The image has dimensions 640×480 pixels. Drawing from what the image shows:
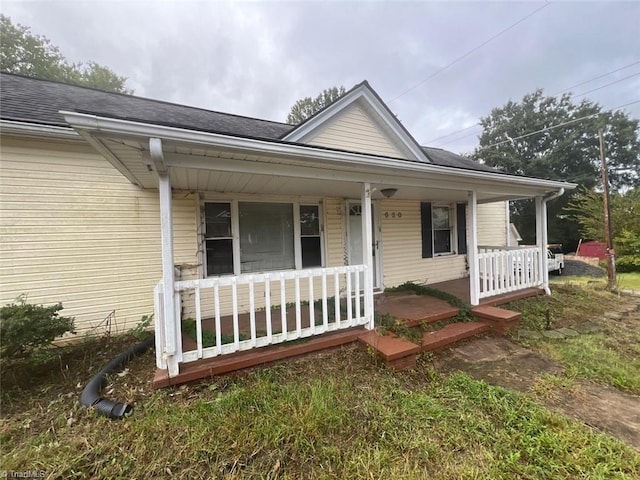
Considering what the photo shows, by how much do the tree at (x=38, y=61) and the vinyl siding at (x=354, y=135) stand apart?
15497 mm

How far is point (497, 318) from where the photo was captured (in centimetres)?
394

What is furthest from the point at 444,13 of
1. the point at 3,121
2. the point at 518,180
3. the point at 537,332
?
the point at 3,121

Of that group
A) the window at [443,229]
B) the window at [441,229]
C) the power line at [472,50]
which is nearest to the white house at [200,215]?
the window at [443,229]

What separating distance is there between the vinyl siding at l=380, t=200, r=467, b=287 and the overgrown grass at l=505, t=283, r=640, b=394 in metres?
1.94

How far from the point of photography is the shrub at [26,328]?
2605 millimetres

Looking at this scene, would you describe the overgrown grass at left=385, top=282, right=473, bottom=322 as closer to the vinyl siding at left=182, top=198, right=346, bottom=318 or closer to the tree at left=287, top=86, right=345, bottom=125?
the vinyl siding at left=182, top=198, right=346, bottom=318

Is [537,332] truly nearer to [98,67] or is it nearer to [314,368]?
[314,368]

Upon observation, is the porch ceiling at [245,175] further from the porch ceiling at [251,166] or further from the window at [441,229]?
the window at [441,229]

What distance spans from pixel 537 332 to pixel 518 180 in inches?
103

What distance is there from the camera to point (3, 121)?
3.29 m

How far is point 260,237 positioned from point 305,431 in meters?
3.38

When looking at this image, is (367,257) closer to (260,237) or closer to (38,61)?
(260,237)

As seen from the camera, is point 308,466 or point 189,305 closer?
point 308,466

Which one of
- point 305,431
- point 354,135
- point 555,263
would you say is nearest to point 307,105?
point 354,135
